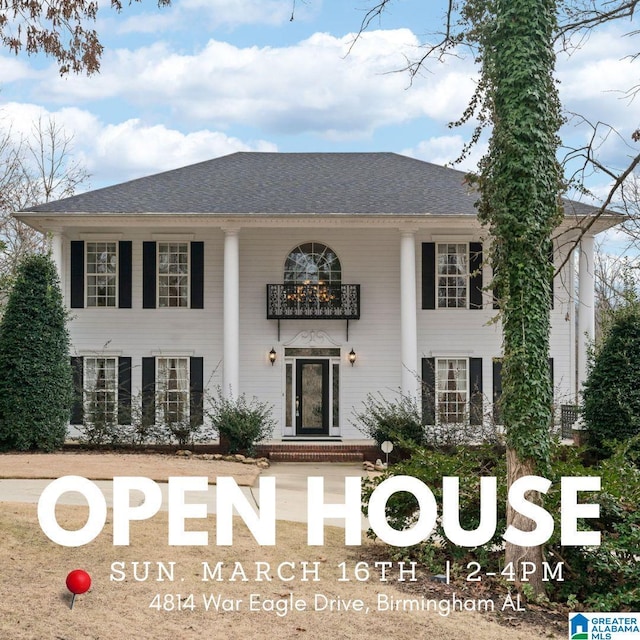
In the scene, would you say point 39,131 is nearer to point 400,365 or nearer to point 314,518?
point 400,365

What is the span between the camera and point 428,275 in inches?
834

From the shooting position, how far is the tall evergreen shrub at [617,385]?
16.6m

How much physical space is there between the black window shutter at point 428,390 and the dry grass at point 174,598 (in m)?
10.9

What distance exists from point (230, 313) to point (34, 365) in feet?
15.0

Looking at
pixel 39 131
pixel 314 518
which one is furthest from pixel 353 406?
pixel 39 131

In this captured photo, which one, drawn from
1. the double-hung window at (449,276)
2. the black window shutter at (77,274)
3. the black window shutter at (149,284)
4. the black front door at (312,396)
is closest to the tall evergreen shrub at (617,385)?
the double-hung window at (449,276)

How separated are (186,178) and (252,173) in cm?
184

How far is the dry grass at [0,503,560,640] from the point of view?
6.73 m

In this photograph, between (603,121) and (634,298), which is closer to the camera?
(603,121)

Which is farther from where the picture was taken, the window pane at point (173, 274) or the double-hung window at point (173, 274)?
the window pane at point (173, 274)

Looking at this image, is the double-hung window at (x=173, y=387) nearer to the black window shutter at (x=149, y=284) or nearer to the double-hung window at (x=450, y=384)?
the black window shutter at (x=149, y=284)

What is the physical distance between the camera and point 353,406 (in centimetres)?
2130

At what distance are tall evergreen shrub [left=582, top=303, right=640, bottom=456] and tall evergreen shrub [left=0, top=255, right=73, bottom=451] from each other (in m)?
11.1

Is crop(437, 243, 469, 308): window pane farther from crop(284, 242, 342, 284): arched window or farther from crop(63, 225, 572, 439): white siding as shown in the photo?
crop(284, 242, 342, 284): arched window
